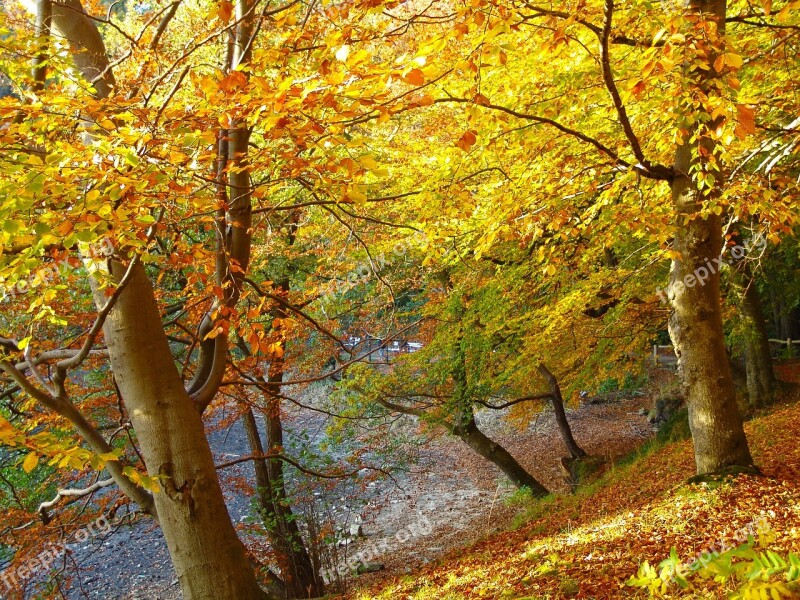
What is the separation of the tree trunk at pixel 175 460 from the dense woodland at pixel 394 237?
1 cm

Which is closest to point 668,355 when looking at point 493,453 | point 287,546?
point 493,453

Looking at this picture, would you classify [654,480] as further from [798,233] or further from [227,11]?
[227,11]

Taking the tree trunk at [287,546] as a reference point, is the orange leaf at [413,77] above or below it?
above

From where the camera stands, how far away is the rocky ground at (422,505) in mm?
12016

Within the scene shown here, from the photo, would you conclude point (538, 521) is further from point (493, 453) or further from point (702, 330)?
point (493, 453)

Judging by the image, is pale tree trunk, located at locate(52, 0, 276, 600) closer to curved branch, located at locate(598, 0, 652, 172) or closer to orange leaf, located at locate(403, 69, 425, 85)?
orange leaf, located at locate(403, 69, 425, 85)

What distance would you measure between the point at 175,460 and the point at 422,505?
1298 cm

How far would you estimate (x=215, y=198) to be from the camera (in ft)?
12.5

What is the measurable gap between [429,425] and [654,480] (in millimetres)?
6356

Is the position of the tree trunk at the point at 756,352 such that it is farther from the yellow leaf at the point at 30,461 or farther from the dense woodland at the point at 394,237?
the yellow leaf at the point at 30,461

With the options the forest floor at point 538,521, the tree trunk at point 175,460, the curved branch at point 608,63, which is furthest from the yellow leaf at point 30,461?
the curved branch at point 608,63

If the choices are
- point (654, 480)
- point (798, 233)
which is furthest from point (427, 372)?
point (798, 233)

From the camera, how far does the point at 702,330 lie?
519cm

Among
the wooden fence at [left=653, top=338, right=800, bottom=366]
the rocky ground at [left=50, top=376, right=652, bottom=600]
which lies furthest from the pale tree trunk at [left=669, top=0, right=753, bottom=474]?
the wooden fence at [left=653, top=338, right=800, bottom=366]
